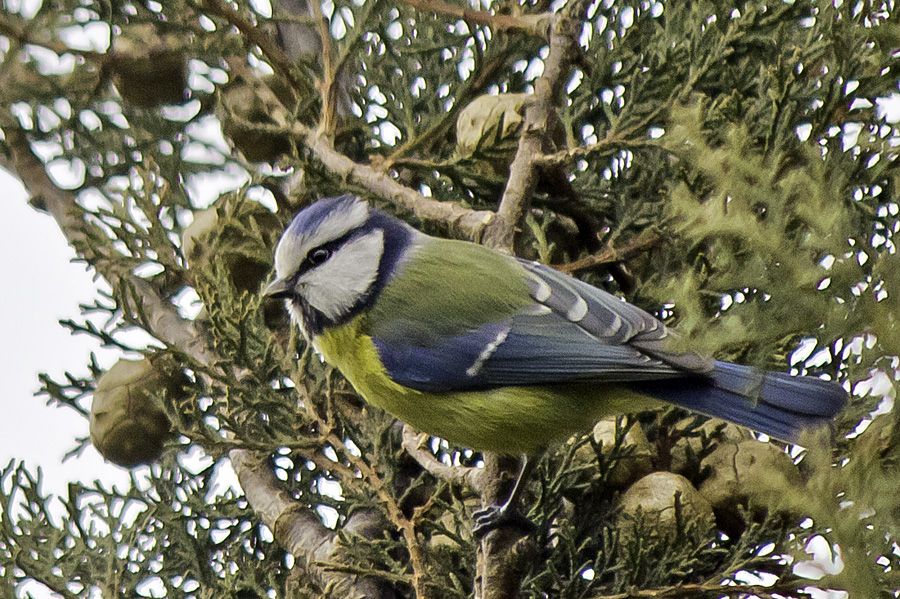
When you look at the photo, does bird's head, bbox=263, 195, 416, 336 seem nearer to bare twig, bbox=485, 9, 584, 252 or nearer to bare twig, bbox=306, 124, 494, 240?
bare twig, bbox=306, 124, 494, 240

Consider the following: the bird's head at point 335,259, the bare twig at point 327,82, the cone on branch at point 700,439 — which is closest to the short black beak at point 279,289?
the bird's head at point 335,259

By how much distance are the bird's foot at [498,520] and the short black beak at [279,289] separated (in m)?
0.40

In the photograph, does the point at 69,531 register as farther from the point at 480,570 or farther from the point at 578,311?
the point at 578,311

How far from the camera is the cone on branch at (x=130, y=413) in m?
1.53

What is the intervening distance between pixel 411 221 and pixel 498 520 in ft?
1.85

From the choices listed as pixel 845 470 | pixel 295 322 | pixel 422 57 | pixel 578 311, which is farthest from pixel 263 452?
pixel 845 470

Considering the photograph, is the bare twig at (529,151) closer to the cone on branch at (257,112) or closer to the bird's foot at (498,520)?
the bird's foot at (498,520)

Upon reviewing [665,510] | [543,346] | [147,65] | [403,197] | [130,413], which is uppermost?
[147,65]

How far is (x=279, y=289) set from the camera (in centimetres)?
146

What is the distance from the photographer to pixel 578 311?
1.41m

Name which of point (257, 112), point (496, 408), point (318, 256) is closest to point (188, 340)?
point (318, 256)

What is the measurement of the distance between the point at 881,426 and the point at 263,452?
0.85m

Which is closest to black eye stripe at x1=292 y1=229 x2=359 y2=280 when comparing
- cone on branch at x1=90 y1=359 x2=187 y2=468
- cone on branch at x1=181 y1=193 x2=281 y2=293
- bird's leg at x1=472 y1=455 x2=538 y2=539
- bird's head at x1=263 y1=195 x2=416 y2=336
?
bird's head at x1=263 y1=195 x2=416 y2=336

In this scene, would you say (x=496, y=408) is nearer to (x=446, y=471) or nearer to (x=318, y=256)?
(x=446, y=471)
